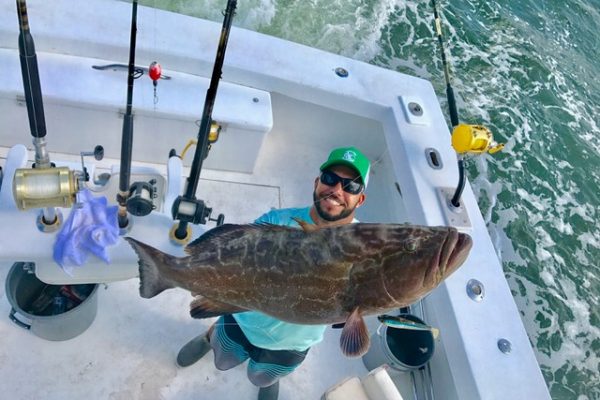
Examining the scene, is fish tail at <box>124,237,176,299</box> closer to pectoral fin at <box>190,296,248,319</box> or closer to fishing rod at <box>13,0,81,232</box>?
pectoral fin at <box>190,296,248,319</box>

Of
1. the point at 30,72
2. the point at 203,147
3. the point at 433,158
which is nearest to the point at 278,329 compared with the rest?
the point at 203,147

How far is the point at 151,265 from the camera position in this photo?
1.93 m

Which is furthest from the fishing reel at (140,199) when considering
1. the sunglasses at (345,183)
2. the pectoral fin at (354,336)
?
the pectoral fin at (354,336)

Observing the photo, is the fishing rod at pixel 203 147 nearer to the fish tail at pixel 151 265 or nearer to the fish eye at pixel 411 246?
the fish tail at pixel 151 265

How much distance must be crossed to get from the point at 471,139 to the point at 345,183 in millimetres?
1702

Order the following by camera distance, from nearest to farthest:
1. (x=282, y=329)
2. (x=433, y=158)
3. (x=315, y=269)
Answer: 1. (x=315, y=269)
2. (x=282, y=329)
3. (x=433, y=158)

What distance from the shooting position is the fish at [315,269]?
5.33ft

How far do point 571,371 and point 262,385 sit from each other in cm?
356

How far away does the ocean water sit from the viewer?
17.8 ft

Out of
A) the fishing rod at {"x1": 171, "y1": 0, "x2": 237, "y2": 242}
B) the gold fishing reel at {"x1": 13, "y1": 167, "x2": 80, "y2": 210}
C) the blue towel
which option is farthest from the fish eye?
the blue towel

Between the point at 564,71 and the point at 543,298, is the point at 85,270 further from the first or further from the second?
the point at 564,71

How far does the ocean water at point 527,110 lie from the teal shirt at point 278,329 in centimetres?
342

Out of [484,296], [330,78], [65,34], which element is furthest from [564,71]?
[65,34]

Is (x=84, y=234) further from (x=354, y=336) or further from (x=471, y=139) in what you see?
(x=471, y=139)
